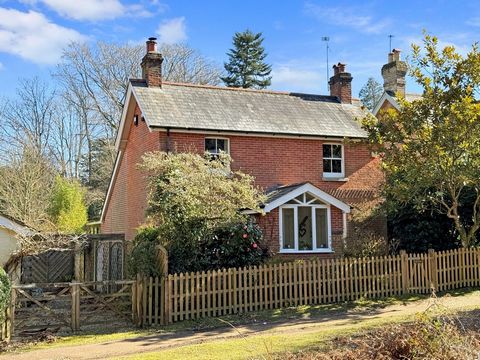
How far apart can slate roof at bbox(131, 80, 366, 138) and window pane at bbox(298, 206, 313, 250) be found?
4.00 m

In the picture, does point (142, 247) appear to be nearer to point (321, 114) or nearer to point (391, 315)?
point (391, 315)

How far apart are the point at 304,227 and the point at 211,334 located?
8.04 m

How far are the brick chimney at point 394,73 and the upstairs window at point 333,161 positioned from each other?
7.05m

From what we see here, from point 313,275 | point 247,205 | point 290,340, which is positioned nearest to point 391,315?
point 313,275

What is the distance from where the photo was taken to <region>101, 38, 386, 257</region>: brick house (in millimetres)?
19875

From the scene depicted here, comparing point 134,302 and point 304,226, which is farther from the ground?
point 304,226

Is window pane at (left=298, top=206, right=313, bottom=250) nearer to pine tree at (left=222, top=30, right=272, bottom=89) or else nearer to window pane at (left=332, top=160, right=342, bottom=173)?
window pane at (left=332, top=160, right=342, bottom=173)

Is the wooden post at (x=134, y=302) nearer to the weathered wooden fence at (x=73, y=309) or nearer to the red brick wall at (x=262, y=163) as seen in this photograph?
the weathered wooden fence at (x=73, y=309)

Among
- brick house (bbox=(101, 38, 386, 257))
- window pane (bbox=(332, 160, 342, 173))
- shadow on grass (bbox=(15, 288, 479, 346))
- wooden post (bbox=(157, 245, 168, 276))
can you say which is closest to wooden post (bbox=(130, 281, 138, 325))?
shadow on grass (bbox=(15, 288, 479, 346))

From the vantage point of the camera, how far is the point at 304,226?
20.1 m

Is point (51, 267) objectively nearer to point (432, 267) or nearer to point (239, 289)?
point (239, 289)

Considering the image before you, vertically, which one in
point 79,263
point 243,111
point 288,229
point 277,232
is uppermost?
point 243,111

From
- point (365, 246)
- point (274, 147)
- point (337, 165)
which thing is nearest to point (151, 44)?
point (274, 147)

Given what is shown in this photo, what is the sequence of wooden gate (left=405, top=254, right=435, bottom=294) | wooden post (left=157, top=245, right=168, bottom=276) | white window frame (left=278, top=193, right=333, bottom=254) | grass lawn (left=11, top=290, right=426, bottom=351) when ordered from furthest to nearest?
white window frame (left=278, top=193, right=333, bottom=254) → wooden gate (left=405, top=254, right=435, bottom=294) → wooden post (left=157, top=245, right=168, bottom=276) → grass lawn (left=11, top=290, right=426, bottom=351)
